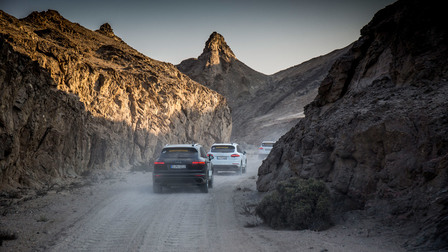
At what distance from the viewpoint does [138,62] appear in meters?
32.3

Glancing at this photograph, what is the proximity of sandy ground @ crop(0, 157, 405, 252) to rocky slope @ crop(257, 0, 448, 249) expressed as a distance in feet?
2.05

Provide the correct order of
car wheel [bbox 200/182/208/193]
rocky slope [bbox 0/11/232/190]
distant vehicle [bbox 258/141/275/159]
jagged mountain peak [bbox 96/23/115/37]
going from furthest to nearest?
jagged mountain peak [bbox 96/23/115/37] < distant vehicle [bbox 258/141/275/159] < car wheel [bbox 200/182/208/193] < rocky slope [bbox 0/11/232/190]

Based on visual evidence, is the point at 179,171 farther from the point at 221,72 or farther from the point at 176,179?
the point at 221,72

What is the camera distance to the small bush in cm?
699

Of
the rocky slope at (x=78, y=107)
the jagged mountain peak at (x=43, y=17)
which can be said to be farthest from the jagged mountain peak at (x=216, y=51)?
the jagged mountain peak at (x=43, y=17)

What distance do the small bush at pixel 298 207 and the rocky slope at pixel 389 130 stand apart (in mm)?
748

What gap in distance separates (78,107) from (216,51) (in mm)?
79037

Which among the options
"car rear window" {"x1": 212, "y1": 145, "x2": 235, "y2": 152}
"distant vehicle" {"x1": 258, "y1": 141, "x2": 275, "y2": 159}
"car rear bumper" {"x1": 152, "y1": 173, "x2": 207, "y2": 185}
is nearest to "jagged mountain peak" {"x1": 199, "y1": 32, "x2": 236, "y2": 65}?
"distant vehicle" {"x1": 258, "y1": 141, "x2": 275, "y2": 159}

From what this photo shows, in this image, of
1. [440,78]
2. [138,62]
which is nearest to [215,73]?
[138,62]

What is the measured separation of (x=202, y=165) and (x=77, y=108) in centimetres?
783

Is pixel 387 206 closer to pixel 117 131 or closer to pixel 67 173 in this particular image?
pixel 67 173

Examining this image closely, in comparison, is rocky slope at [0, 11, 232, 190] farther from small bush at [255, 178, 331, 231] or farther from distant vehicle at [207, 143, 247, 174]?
small bush at [255, 178, 331, 231]

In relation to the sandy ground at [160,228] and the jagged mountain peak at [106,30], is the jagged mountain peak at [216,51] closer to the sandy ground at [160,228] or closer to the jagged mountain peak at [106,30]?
the jagged mountain peak at [106,30]

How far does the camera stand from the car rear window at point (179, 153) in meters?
12.5
